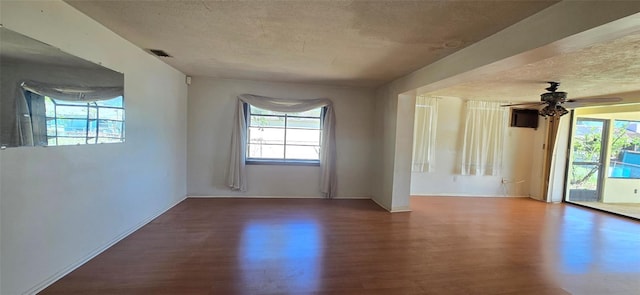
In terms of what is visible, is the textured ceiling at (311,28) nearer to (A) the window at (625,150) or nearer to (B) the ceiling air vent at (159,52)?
(B) the ceiling air vent at (159,52)

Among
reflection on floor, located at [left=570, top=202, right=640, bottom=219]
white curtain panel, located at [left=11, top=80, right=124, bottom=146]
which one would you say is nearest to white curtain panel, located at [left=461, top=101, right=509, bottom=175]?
reflection on floor, located at [left=570, top=202, right=640, bottom=219]

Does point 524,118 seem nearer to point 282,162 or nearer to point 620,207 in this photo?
point 620,207

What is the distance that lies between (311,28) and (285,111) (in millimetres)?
2751

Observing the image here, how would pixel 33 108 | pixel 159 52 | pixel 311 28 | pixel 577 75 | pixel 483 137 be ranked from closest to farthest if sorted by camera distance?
1. pixel 33 108
2. pixel 311 28
3. pixel 159 52
4. pixel 577 75
5. pixel 483 137

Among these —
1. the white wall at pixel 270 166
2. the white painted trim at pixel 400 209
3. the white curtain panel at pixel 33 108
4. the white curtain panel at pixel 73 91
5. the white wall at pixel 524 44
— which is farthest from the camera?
the white wall at pixel 270 166

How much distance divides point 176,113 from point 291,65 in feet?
7.05

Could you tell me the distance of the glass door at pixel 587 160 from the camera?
5.86 meters

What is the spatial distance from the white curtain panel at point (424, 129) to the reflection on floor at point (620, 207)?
345 centimetres

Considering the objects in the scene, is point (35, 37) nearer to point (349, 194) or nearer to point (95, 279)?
point (95, 279)

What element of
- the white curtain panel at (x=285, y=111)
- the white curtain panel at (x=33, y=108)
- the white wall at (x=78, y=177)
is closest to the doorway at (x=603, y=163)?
the white curtain panel at (x=285, y=111)

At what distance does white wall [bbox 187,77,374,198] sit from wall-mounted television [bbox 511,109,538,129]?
347 cm

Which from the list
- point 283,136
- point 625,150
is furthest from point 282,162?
point 625,150

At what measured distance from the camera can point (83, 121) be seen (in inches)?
91.5

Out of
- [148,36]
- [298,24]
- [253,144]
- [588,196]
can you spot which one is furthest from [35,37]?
[588,196]
